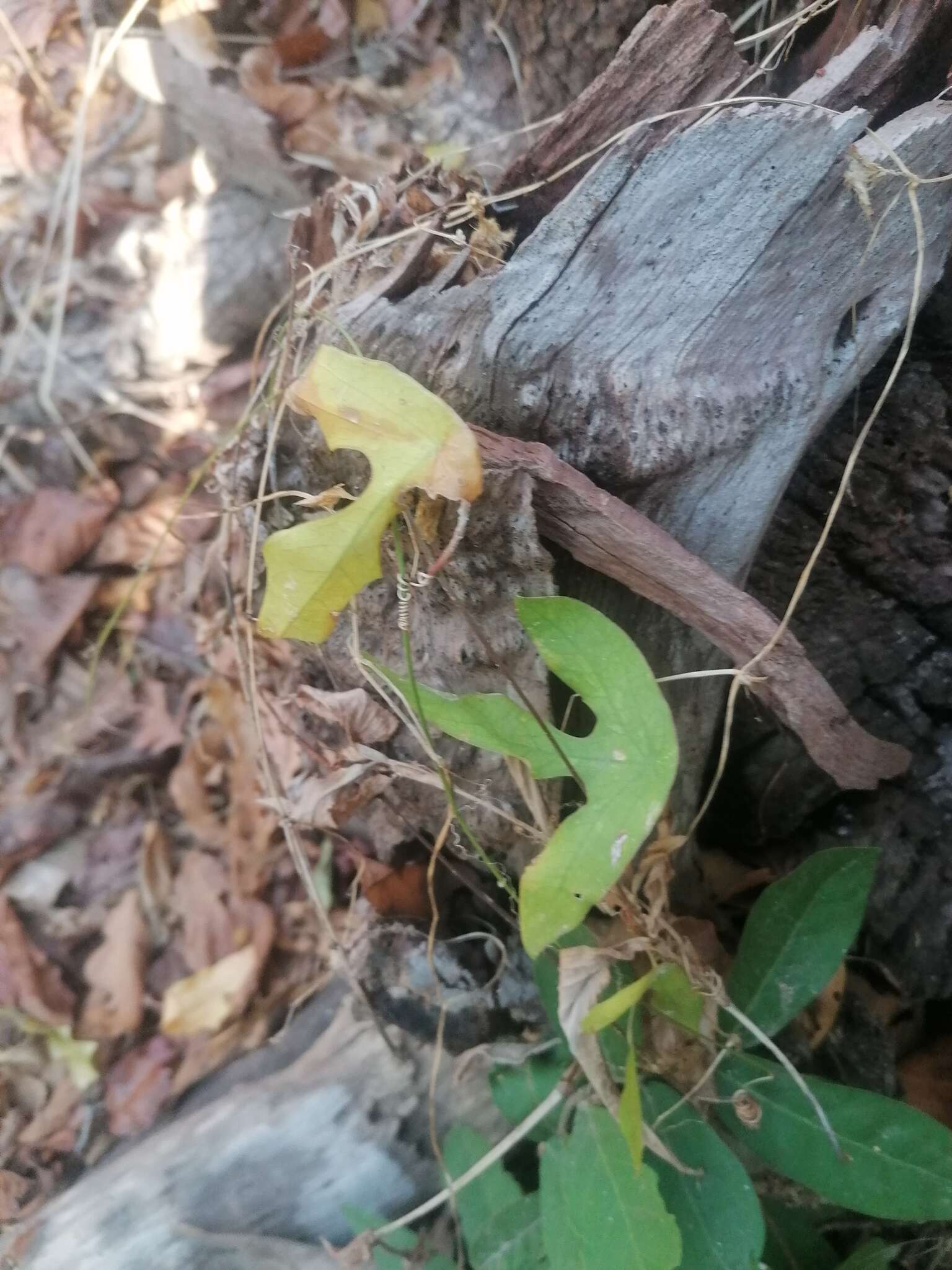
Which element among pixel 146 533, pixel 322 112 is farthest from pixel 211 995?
pixel 322 112

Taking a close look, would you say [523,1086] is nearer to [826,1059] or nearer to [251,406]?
[826,1059]

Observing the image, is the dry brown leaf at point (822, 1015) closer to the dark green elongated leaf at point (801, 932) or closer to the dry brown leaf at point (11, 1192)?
the dark green elongated leaf at point (801, 932)

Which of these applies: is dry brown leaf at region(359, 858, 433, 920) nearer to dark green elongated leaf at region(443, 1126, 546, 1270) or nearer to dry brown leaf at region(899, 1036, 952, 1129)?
dark green elongated leaf at region(443, 1126, 546, 1270)

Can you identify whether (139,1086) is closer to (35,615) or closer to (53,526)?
(35,615)

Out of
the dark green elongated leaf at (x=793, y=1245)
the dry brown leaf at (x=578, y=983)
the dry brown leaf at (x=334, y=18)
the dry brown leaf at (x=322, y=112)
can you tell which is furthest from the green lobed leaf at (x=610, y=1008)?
the dry brown leaf at (x=334, y=18)

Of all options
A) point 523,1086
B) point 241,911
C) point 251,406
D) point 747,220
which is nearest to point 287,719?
point 251,406

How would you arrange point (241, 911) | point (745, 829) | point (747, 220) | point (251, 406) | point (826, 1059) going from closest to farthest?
point (747, 220)
point (251, 406)
point (826, 1059)
point (745, 829)
point (241, 911)
